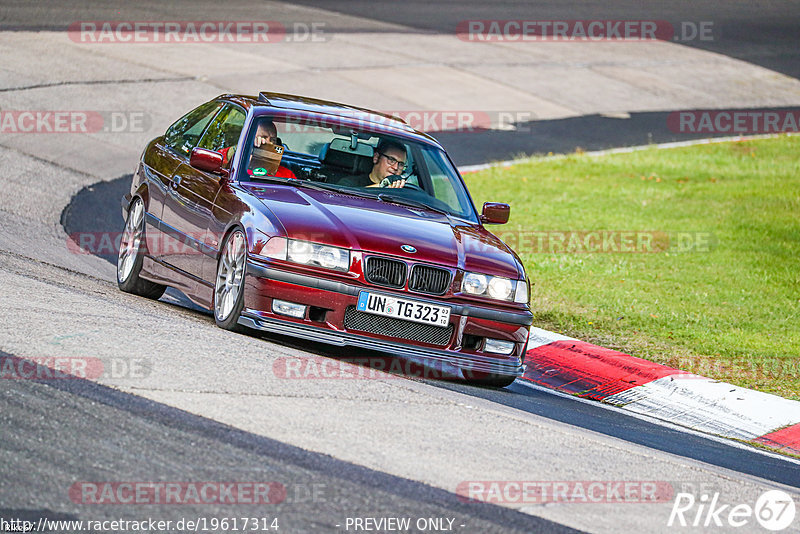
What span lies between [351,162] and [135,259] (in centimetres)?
198

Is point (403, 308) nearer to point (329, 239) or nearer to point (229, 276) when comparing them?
point (329, 239)

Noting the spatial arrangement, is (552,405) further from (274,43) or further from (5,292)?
(274,43)

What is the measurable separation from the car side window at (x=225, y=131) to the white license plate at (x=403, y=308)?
2036 mm

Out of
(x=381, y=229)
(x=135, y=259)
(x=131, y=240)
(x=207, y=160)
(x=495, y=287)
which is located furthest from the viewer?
(x=131, y=240)

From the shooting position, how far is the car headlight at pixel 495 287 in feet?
26.5

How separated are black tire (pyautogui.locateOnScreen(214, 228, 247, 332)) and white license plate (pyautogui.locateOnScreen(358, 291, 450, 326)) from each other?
814 mm

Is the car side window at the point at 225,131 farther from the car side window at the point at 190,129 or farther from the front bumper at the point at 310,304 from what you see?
the front bumper at the point at 310,304

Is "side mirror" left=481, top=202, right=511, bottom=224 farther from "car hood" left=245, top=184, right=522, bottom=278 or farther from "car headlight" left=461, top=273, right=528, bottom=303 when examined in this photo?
"car headlight" left=461, top=273, right=528, bottom=303

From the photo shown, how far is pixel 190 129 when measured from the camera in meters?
10.1

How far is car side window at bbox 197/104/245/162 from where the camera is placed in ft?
30.6

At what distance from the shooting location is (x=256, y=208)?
8094mm

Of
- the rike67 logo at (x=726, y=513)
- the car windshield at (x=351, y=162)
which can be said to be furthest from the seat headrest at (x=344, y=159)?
the rike67 logo at (x=726, y=513)

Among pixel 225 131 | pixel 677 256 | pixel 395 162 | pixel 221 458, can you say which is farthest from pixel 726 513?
pixel 677 256

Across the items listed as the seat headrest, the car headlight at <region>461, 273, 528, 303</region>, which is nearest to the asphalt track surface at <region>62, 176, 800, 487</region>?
the car headlight at <region>461, 273, 528, 303</region>
